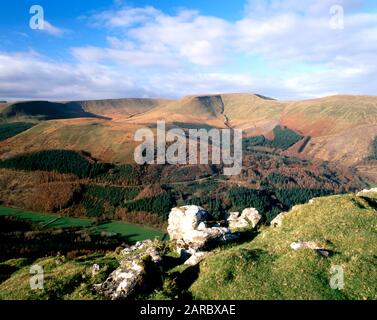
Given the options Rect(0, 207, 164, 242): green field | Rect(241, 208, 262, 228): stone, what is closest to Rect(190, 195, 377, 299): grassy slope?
Rect(241, 208, 262, 228): stone

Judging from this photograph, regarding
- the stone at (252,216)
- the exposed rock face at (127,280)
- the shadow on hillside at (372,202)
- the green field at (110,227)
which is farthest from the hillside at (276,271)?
the green field at (110,227)

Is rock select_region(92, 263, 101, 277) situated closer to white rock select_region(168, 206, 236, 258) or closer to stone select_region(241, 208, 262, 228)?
white rock select_region(168, 206, 236, 258)

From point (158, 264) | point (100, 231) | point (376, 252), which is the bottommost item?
point (100, 231)

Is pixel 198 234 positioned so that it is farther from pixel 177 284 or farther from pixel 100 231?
pixel 100 231

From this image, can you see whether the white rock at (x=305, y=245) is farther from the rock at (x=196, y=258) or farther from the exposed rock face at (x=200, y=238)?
the exposed rock face at (x=200, y=238)

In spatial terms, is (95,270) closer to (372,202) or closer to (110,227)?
(372,202)

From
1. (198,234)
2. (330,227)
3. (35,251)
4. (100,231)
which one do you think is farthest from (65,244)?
(330,227)
